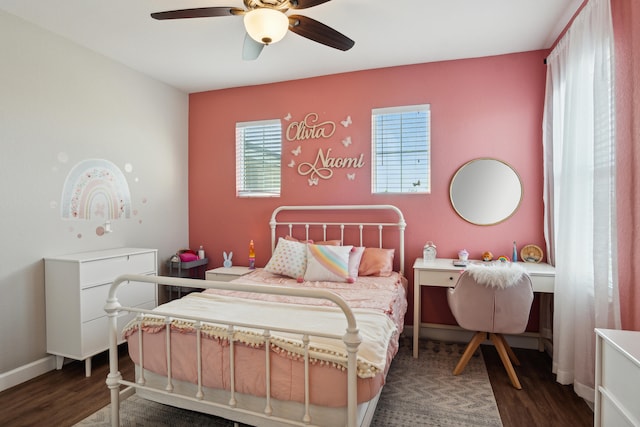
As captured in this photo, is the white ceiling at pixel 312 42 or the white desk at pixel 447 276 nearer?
the white ceiling at pixel 312 42

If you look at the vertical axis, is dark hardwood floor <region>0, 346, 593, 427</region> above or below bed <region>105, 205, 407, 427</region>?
below

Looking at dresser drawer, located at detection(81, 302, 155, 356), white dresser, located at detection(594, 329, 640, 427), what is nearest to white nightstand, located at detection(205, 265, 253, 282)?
dresser drawer, located at detection(81, 302, 155, 356)

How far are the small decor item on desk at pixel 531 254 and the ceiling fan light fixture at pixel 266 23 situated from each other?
2.63m

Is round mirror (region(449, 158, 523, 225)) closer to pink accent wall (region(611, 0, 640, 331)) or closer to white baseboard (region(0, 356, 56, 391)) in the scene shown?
pink accent wall (region(611, 0, 640, 331))

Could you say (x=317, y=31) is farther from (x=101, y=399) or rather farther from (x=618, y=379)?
(x=101, y=399)

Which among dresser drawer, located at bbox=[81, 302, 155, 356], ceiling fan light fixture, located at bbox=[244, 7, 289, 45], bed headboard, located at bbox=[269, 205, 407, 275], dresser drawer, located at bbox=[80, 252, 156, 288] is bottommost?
dresser drawer, located at bbox=[81, 302, 155, 356]

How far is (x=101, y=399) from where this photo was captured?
7.34 ft

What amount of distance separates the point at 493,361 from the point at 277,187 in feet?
8.42

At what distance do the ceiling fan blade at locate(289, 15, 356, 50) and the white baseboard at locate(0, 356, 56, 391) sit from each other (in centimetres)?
295

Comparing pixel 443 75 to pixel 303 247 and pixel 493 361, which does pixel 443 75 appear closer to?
pixel 303 247

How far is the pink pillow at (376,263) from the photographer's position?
9.80ft

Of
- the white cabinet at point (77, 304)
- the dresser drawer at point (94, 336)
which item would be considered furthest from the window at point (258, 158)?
the dresser drawer at point (94, 336)

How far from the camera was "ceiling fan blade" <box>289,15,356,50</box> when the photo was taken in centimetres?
193

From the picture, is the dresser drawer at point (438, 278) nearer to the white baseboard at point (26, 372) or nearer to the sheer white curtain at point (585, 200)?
the sheer white curtain at point (585, 200)
